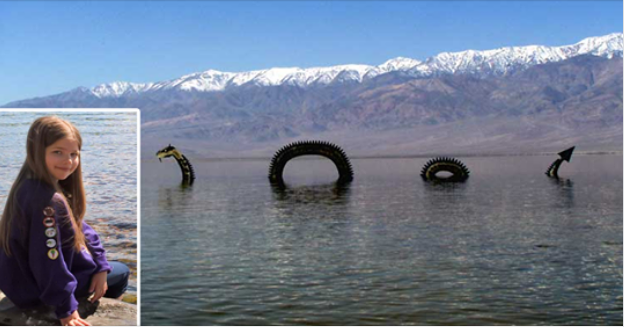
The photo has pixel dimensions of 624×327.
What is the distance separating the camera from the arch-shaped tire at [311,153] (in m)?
69.1

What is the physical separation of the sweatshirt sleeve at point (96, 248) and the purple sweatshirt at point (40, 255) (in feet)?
0.43

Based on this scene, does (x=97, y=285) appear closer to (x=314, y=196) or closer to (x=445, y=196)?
(x=445, y=196)

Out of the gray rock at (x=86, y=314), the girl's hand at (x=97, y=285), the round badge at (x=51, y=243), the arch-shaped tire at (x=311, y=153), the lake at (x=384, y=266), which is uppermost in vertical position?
the arch-shaped tire at (x=311, y=153)

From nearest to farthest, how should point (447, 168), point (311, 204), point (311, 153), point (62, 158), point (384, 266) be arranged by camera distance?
1. point (62, 158)
2. point (384, 266)
3. point (311, 204)
4. point (311, 153)
5. point (447, 168)

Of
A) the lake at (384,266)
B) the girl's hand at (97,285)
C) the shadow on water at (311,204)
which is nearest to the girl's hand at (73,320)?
the girl's hand at (97,285)

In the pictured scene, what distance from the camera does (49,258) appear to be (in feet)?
12.7

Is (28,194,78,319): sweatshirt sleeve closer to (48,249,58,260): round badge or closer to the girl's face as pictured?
(48,249,58,260): round badge

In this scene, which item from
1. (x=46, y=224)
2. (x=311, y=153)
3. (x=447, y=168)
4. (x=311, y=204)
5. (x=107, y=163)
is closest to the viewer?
(x=46, y=224)

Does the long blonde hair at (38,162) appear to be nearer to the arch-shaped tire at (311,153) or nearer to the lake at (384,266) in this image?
the lake at (384,266)

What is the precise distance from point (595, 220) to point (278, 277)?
22.5m

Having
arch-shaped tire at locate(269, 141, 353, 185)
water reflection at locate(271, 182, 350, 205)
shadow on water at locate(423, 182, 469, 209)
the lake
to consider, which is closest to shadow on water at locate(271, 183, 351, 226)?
water reflection at locate(271, 182, 350, 205)

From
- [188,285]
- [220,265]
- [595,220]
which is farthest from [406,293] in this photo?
[595,220]

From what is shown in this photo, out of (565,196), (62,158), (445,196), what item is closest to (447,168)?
(445,196)

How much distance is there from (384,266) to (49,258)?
18.4 m
